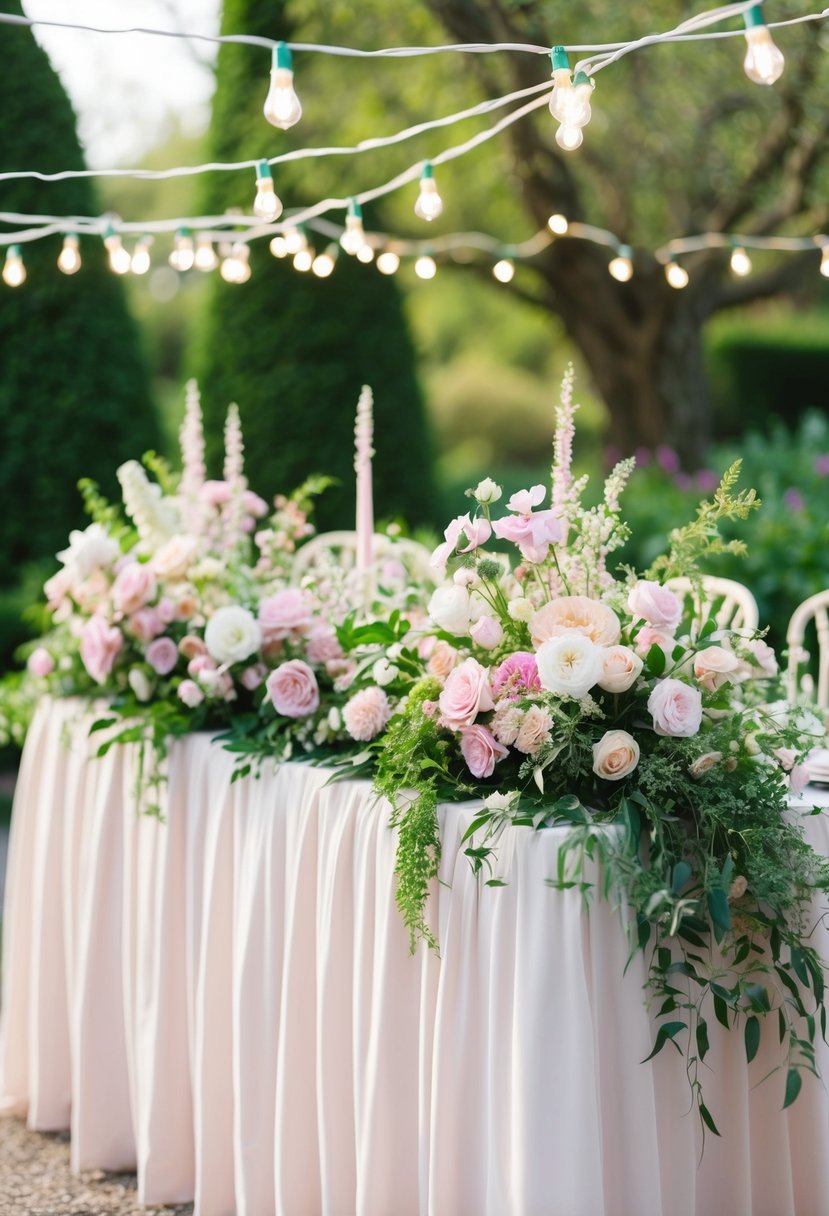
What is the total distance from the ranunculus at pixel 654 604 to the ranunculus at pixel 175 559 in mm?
1237

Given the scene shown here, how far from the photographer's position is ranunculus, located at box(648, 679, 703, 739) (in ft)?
6.87

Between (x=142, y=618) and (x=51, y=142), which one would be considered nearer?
(x=142, y=618)

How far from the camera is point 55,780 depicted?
327 centimetres

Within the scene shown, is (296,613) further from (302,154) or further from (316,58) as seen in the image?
(316,58)

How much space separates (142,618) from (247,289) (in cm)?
427

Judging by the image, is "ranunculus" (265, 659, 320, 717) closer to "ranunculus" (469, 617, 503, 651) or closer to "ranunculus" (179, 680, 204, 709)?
"ranunculus" (179, 680, 204, 709)

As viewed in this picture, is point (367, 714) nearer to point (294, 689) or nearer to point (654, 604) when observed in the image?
point (294, 689)

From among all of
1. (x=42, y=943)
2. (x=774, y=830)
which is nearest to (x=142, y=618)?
(x=42, y=943)

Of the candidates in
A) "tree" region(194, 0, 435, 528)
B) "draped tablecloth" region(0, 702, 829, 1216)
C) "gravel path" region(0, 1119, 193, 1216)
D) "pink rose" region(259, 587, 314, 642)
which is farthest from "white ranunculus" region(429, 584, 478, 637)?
"tree" region(194, 0, 435, 528)

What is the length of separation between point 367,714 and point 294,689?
0.25 meters

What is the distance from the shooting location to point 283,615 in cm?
277

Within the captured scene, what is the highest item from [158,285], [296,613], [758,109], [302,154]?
[158,285]

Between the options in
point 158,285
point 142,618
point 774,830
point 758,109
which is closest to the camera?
point 774,830

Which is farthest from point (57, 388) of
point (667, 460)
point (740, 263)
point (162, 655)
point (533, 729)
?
point (533, 729)
